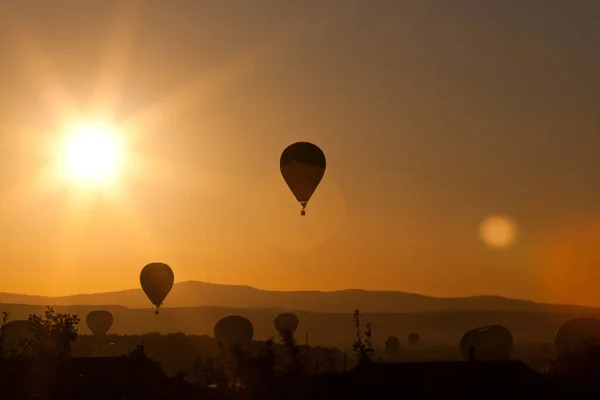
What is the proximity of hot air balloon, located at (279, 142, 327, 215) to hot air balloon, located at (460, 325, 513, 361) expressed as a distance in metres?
48.5

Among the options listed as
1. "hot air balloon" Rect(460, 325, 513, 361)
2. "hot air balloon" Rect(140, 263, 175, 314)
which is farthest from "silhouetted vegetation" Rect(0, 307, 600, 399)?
"hot air balloon" Rect(460, 325, 513, 361)

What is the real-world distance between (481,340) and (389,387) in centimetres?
6898

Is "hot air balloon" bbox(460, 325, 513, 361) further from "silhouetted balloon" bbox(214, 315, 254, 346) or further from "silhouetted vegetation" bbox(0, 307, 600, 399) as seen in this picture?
"silhouetted vegetation" bbox(0, 307, 600, 399)

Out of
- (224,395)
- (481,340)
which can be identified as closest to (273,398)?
(224,395)

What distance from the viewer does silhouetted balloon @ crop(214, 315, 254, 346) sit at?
5108 inches

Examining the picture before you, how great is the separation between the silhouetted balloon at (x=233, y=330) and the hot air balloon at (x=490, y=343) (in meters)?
32.9

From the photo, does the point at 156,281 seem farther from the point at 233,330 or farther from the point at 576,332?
the point at 576,332

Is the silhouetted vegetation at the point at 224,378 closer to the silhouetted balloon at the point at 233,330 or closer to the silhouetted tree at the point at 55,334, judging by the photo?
the silhouetted tree at the point at 55,334

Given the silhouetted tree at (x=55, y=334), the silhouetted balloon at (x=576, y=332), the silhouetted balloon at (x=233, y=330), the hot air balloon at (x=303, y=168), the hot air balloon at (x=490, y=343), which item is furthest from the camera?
the silhouetted balloon at (x=576, y=332)

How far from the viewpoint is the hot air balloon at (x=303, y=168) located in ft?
222

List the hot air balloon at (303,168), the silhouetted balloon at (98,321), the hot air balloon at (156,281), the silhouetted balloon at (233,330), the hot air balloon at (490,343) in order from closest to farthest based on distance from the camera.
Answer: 1. the hot air balloon at (303,168)
2. the hot air balloon at (156,281)
3. the hot air balloon at (490,343)
4. the silhouetted balloon at (233,330)
5. the silhouetted balloon at (98,321)

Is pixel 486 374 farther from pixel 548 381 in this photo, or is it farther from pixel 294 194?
pixel 294 194

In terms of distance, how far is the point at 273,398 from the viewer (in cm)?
3591

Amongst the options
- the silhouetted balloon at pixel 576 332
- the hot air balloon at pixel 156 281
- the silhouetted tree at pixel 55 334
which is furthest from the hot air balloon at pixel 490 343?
the silhouetted tree at pixel 55 334
